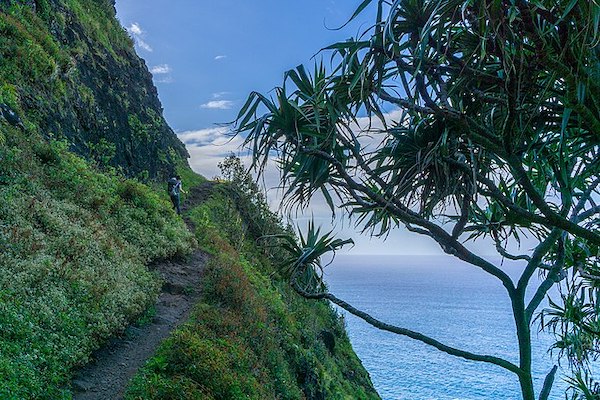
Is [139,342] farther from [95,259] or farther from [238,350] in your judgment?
[95,259]

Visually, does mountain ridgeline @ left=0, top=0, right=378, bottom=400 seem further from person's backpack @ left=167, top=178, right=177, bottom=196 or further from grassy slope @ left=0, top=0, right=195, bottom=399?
person's backpack @ left=167, top=178, right=177, bottom=196

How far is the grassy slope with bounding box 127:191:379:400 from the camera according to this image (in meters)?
6.01

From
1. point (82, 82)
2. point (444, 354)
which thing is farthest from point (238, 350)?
point (444, 354)

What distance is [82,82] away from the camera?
17922 mm

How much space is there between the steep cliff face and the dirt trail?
556 cm

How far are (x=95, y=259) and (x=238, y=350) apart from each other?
3100mm

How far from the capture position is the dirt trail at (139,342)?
554 centimetres

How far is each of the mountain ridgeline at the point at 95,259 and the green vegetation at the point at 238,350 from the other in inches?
1.2

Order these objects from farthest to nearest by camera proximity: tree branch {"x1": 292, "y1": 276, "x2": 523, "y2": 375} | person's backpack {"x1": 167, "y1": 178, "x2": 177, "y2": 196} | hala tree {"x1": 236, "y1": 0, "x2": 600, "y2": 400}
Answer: person's backpack {"x1": 167, "y1": 178, "x2": 177, "y2": 196} → tree branch {"x1": 292, "y1": 276, "x2": 523, "y2": 375} → hala tree {"x1": 236, "y1": 0, "x2": 600, "y2": 400}

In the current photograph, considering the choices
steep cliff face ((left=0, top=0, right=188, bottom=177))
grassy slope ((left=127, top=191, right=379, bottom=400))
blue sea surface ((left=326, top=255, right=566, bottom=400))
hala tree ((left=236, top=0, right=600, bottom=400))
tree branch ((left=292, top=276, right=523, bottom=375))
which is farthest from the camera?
blue sea surface ((left=326, top=255, right=566, bottom=400))

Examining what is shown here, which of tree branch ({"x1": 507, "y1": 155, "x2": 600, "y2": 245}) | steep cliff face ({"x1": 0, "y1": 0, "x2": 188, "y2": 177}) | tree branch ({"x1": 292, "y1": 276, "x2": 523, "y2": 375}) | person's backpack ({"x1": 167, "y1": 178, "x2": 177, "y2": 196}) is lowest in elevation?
tree branch ({"x1": 292, "y1": 276, "x2": 523, "y2": 375})

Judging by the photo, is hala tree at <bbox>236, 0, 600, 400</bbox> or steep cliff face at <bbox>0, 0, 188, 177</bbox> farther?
steep cliff face at <bbox>0, 0, 188, 177</bbox>

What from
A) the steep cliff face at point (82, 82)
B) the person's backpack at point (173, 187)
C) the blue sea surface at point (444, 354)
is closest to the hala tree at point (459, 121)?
the blue sea surface at point (444, 354)

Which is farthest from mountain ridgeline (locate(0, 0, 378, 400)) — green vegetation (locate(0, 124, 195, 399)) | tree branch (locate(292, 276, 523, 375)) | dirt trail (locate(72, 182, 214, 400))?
tree branch (locate(292, 276, 523, 375))
